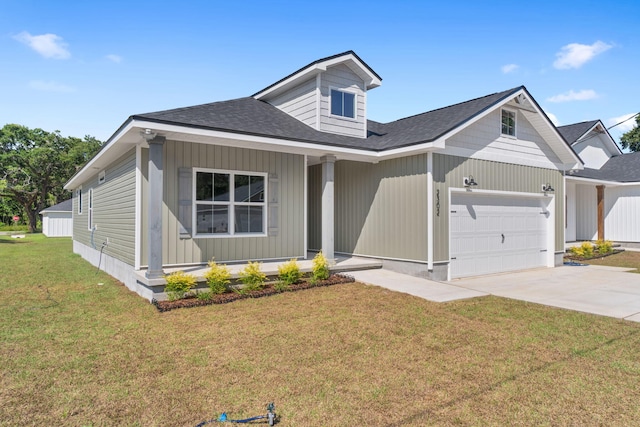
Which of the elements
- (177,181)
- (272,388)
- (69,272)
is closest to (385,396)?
(272,388)

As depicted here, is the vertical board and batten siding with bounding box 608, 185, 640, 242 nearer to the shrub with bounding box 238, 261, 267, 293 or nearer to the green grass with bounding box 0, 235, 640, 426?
the green grass with bounding box 0, 235, 640, 426

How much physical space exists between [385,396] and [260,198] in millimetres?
6415

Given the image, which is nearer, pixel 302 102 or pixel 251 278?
pixel 251 278

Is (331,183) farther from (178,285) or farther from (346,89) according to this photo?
(178,285)

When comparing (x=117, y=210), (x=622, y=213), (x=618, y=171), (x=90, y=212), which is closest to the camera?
(x=117, y=210)

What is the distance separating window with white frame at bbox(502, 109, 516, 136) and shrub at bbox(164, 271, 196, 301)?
907cm

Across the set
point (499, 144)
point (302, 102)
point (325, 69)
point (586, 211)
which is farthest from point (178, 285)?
point (586, 211)

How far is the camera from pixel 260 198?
9266mm

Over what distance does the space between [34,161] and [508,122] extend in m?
39.4

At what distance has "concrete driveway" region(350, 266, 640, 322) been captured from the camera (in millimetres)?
6988

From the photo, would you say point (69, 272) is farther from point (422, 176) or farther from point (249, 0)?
point (422, 176)

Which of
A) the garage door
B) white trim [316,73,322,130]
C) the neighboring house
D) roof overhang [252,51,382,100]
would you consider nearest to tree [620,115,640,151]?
the garage door

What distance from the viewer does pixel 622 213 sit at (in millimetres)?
17188

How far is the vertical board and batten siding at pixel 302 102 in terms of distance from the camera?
10829 mm
